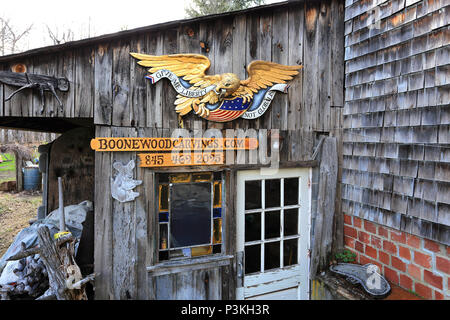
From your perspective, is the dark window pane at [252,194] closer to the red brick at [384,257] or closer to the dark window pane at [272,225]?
the dark window pane at [272,225]

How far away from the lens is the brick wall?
264 cm

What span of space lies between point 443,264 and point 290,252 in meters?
1.65

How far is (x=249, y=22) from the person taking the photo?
10.7ft

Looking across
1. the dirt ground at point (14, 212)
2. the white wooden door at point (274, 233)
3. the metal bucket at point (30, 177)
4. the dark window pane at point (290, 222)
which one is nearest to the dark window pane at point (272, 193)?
the white wooden door at point (274, 233)

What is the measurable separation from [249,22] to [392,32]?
1.65m

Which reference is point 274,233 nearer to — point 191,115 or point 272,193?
point 272,193

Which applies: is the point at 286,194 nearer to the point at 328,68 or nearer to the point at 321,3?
the point at 328,68

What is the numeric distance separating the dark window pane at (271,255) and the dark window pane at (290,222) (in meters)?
0.22

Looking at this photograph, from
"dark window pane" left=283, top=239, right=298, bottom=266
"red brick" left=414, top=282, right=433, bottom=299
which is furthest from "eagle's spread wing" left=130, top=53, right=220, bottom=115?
"red brick" left=414, top=282, right=433, bottom=299

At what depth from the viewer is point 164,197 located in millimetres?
3055

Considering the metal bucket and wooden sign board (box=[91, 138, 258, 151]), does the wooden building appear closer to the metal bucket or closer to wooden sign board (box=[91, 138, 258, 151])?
wooden sign board (box=[91, 138, 258, 151])

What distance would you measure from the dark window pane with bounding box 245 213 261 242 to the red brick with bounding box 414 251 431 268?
68.1 inches
